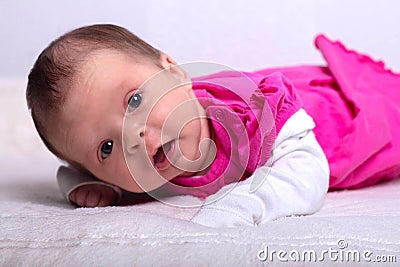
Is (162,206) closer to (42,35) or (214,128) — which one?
(214,128)

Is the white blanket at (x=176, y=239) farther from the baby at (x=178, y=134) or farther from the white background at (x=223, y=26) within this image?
the white background at (x=223, y=26)

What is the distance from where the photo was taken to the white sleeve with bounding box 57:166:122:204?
1.21 m

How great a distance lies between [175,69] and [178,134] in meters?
0.17

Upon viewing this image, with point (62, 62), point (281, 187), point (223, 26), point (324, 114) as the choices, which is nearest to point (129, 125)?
point (62, 62)

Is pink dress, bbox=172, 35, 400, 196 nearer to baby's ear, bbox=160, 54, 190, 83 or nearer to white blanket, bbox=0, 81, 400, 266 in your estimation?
baby's ear, bbox=160, 54, 190, 83

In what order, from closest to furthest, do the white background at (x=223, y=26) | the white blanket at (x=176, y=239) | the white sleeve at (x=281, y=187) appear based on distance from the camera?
the white blanket at (x=176, y=239) → the white sleeve at (x=281, y=187) → the white background at (x=223, y=26)

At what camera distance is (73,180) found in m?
1.24

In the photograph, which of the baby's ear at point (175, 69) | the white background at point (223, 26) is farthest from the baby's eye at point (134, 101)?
the white background at point (223, 26)

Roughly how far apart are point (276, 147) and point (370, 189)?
267 millimetres

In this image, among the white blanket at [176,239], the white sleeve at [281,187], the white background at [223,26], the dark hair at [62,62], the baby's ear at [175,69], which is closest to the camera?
the white blanket at [176,239]

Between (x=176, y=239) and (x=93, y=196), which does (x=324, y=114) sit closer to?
(x=93, y=196)

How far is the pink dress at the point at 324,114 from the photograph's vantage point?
113 cm

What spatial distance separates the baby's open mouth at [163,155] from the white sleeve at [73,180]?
138 mm

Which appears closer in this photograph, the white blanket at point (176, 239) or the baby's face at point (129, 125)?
the white blanket at point (176, 239)
